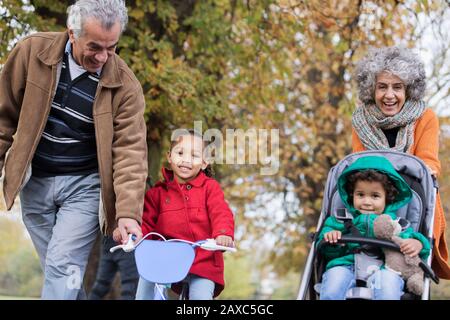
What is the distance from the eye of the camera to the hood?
505 centimetres

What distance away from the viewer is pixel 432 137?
5621 mm

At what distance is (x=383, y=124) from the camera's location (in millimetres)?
5699

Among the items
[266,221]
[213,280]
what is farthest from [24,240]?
[213,280]

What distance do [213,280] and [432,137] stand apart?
5.81ft

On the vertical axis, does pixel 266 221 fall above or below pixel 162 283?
below

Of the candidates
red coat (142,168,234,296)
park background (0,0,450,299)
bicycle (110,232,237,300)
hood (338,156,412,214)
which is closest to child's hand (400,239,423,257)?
hood (338,156,412,214)

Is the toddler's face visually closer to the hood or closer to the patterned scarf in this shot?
the hood

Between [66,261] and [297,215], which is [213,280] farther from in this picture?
[297,215]

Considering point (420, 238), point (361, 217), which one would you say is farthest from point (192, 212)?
point (420, 238)

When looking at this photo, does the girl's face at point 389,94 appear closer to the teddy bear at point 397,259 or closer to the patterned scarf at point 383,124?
the patterned scarf at point 383,124

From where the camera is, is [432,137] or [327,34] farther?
[327,34]

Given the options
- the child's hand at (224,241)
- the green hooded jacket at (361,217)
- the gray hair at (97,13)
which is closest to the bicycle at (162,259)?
the child's hand at (224,241)

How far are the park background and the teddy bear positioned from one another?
15.7 feet
